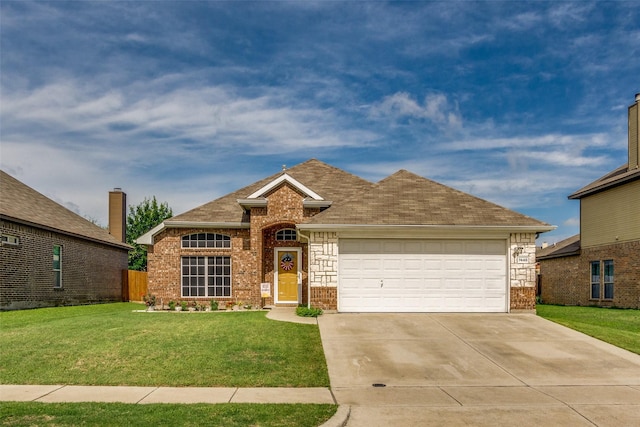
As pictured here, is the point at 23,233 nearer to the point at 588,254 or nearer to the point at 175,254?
the point at 175,254

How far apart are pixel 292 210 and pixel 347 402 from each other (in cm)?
1287

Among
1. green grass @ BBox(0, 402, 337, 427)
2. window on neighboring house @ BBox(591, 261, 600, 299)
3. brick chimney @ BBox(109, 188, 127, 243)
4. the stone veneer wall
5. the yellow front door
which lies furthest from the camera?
brick chimney @ BBox(109, 188, 127, 243)

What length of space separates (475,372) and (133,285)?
27.0 metres

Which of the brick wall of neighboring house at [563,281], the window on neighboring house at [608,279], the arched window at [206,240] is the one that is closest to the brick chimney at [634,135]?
the window on neighboring house at [608,279]

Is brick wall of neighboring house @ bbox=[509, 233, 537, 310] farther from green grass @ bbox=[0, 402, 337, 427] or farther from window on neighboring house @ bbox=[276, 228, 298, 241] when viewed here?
green grass @ bbox=[0, 402, 337, 427]

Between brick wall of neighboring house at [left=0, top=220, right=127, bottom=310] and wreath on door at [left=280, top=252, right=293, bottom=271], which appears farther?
wreath on door at [left=280, top=252, right=293, bottom=271]

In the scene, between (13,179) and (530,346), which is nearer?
(530,346)

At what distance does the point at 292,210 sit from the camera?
858 inches

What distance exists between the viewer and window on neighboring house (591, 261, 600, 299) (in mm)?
26641

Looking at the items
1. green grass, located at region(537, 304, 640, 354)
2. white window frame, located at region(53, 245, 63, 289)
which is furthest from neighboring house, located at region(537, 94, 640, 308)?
white window frame, located at region(53, 245, 63, 289)

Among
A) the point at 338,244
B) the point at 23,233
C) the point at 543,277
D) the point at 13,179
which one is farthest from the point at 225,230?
the point at 543,277

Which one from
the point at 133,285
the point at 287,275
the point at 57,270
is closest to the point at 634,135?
the point at 287,275

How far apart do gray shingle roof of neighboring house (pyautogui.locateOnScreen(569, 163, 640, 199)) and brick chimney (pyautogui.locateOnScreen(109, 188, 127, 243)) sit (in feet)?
87.8

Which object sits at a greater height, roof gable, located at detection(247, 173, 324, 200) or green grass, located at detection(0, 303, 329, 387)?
roof gable, located at detection(247, 173, 324, 200)
